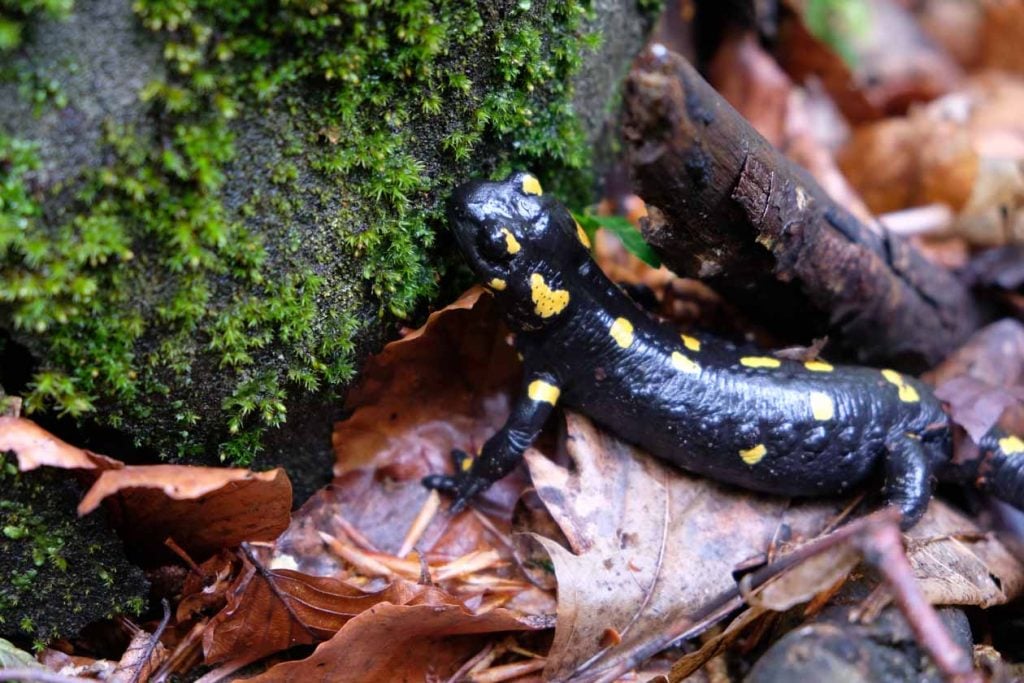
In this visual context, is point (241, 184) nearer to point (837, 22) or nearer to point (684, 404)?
point (684, 404)

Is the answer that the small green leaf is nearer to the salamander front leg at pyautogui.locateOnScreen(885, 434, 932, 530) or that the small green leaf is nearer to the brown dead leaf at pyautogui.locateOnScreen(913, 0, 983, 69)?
the salamander front leg at pyautogui.locateOnScreen(885, 434, 932, 530)

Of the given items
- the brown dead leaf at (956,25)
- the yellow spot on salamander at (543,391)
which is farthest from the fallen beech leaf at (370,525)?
the brown dead leaf at (956,25)

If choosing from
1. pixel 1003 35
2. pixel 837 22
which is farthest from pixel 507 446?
pixel 1003 35

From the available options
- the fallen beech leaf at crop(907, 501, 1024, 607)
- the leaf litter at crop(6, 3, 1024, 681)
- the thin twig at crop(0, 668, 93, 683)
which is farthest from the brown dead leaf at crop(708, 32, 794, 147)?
the thin twig at crop(0, 668, 93, 683)

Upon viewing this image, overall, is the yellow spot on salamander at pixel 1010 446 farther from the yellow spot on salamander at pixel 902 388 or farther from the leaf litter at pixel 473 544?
the yellow spot on salamander at pixel 902 388

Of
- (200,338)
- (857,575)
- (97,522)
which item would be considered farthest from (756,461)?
(97,522)

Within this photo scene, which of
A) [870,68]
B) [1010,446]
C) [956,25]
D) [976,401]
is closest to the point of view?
[1010,446]

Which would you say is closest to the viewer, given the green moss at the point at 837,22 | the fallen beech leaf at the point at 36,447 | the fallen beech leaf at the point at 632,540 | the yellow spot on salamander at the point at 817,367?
the fallen beech leaf at the point at 36,447
